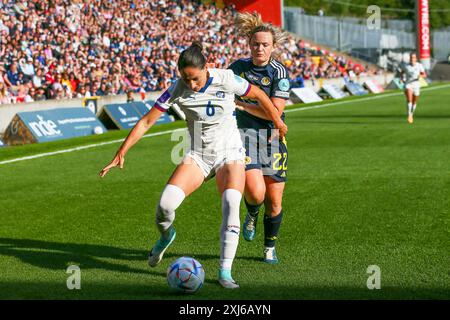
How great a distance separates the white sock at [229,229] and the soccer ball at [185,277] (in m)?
0.26

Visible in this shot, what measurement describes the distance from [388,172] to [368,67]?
5549 centimetres

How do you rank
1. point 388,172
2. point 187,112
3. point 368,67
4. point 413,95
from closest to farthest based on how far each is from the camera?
point 187,112
point 388,172
point 413,95
point 368,67

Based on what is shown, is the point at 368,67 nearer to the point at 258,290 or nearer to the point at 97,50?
the point at 97,50

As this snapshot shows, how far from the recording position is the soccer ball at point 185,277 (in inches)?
272

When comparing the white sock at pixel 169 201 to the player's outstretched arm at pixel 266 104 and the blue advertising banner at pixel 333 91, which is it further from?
the blue advertising banner at pixel 333 91

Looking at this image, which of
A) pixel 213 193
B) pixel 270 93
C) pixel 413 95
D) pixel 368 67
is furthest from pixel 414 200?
pixel 368 67

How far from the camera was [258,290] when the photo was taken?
7.01 meters

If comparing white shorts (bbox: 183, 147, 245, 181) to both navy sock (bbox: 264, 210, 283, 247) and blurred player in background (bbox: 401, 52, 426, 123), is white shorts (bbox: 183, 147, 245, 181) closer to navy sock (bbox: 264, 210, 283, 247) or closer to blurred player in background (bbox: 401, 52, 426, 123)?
navy sock (bbox: 264, 210, 283, 247)

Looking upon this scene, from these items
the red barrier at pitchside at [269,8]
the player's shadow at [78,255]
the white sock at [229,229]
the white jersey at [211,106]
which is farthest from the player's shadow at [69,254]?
the red barrier at pitchside at [269,8]

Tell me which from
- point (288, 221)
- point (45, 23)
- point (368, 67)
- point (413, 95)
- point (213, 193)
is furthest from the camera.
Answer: point (368, 67)

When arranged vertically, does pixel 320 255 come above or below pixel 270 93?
below

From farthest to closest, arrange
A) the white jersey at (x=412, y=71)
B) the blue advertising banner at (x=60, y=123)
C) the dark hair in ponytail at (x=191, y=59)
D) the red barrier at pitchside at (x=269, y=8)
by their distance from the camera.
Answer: the red barrier at pitchside at (x=269, y=8) < the white jersey at (x=412, y=71) < the blue advertising banner at (x=60, y=123) < the dark hair in ponytail at (x=191, y=59)

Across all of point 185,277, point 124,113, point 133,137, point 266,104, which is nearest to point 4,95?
point 124,113

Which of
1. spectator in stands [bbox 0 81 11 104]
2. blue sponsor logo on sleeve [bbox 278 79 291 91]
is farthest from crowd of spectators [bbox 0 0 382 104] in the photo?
blue sponsor logo on sleeve [bbox 278 79 291 91]
